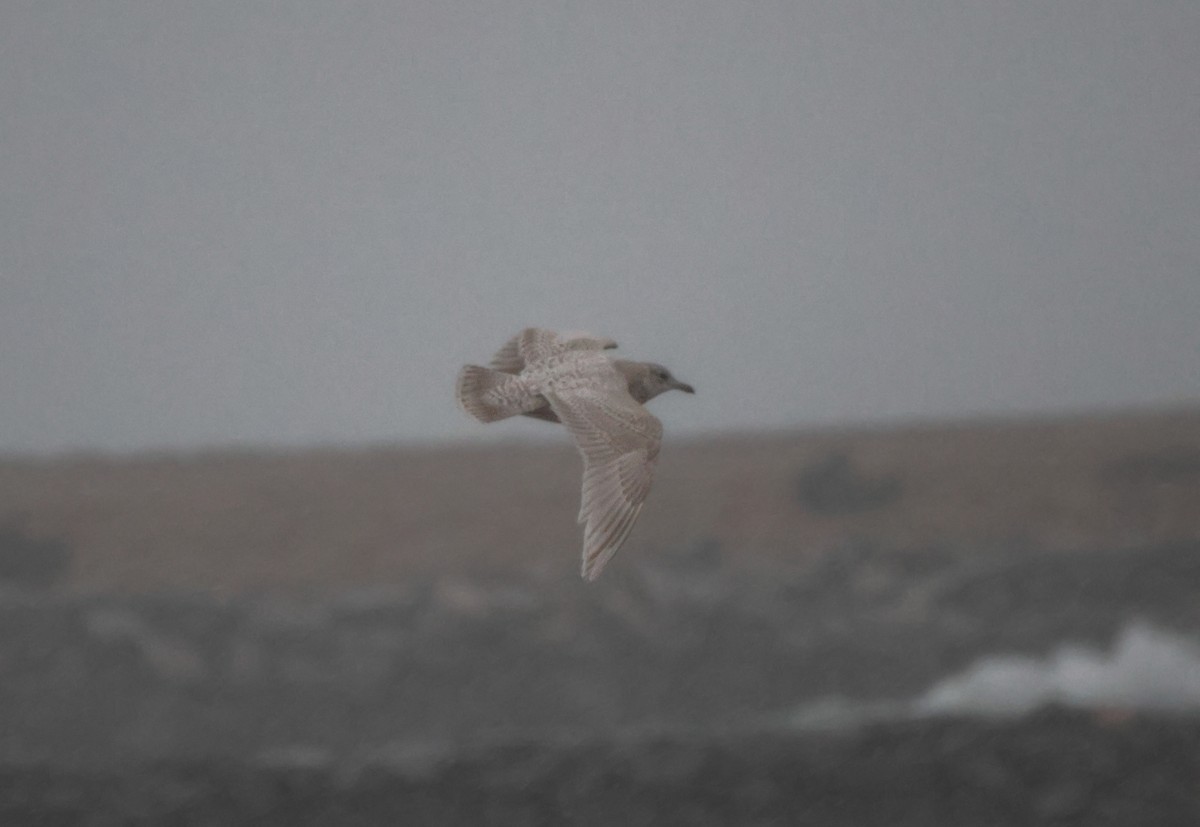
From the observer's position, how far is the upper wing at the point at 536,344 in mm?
5062

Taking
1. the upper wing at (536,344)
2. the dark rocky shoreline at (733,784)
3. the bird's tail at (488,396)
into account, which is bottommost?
the dark rocky shoreline at (733,784)

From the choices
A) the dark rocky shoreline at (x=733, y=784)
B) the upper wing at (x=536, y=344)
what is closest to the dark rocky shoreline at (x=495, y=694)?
the dark rocky shoreline at (x=733, y=784)

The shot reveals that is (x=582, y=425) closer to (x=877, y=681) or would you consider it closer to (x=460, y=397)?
(x=460, y=397)

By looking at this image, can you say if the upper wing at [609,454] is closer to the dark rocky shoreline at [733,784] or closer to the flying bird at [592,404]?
the flying bird at [592,404]

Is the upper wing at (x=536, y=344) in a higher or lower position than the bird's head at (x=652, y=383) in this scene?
higher

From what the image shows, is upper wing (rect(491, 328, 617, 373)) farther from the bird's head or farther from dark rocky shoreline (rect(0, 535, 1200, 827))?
dark rocky shoreline (rect(0, 535, 1200, 827))

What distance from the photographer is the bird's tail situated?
4578mm

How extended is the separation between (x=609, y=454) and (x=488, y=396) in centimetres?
64

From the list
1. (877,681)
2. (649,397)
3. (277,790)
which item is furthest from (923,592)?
(649,397)

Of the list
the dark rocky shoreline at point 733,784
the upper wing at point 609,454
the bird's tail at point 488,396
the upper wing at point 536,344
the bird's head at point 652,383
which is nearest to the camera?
the upper wing at point 609,454

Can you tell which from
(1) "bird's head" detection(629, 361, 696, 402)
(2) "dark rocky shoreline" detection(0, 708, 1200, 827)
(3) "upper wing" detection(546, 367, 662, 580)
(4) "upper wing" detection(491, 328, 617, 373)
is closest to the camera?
(3) "upper wing" detection(546, 367, 662, 580)

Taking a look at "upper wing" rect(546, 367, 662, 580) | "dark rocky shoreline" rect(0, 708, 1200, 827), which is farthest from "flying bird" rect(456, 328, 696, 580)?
"dark rocky shoreline" rect(0, 708, 1200, 827)

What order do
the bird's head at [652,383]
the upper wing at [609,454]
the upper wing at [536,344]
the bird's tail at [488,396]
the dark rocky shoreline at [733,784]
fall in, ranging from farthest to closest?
the dark rocky shoreline at [733,784] < the upper wing at [536,344] < the bird's head at [652,383] < the bird's tail at [488,396] < the upper wing at [609,454]

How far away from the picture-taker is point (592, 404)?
4316 millimetres
